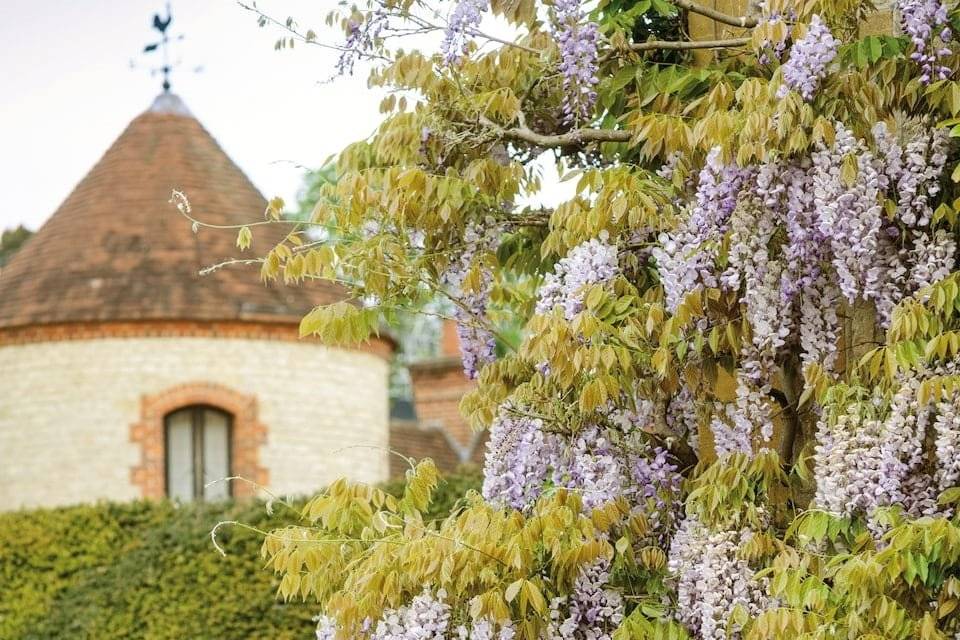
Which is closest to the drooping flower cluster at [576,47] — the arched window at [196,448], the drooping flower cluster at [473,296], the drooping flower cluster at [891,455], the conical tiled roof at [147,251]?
the drooping flower cluster at [473,296]

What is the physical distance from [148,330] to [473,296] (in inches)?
502

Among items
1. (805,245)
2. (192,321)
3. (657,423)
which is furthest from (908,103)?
(192,321)

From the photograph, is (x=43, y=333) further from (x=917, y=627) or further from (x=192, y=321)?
(x=917, y=627)

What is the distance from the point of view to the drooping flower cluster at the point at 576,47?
577 cm

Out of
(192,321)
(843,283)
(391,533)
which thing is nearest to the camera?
(843,283)

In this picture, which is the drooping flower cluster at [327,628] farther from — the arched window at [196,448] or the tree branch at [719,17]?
the arched window at [196,448]

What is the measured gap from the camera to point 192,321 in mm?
18422

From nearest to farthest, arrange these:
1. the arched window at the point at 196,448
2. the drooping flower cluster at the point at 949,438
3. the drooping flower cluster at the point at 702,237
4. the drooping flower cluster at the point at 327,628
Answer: the drooping flower cluster at the point at 949,438 → the drooping flower cluster at the point at 702,237 → the drooping flower cluster at the point at 327,628 → the arched window at the point at 196,448

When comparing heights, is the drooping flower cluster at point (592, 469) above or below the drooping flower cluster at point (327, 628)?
above

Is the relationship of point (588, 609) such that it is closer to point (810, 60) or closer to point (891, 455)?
point (891, 455)

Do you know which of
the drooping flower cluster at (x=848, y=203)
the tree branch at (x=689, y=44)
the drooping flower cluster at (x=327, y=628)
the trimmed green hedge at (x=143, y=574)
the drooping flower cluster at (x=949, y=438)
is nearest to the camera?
the drooping flower cluster at (x=949, y=438)

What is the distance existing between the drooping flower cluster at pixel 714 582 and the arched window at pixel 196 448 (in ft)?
47.2

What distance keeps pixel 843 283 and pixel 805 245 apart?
0.61 ft

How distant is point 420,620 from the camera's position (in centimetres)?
521
